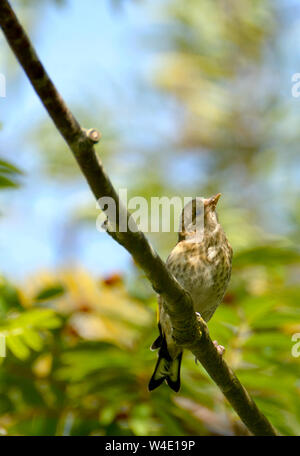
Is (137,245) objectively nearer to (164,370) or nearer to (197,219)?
(164,370)

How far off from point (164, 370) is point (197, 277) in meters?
0.52

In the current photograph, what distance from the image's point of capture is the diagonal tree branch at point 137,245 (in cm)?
158

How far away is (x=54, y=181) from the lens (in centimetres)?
711

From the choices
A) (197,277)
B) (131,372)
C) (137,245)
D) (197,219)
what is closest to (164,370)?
(131,372)

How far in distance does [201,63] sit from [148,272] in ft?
20.4

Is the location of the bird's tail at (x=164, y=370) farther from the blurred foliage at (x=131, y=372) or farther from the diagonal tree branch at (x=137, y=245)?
the diagonal tree branch at (x=137, y=245)

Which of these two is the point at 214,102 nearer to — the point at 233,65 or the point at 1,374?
the point at 233,65

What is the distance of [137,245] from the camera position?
2.03 meters

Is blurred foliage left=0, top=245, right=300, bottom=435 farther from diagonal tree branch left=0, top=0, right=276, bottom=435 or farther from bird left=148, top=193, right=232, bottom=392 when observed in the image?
diagonal tree branch left=0, top=0, right=276, bottom=435

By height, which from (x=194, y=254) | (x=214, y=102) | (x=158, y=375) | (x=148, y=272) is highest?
(x=214, y=102)

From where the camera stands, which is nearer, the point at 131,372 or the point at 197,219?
the point at 131,372
